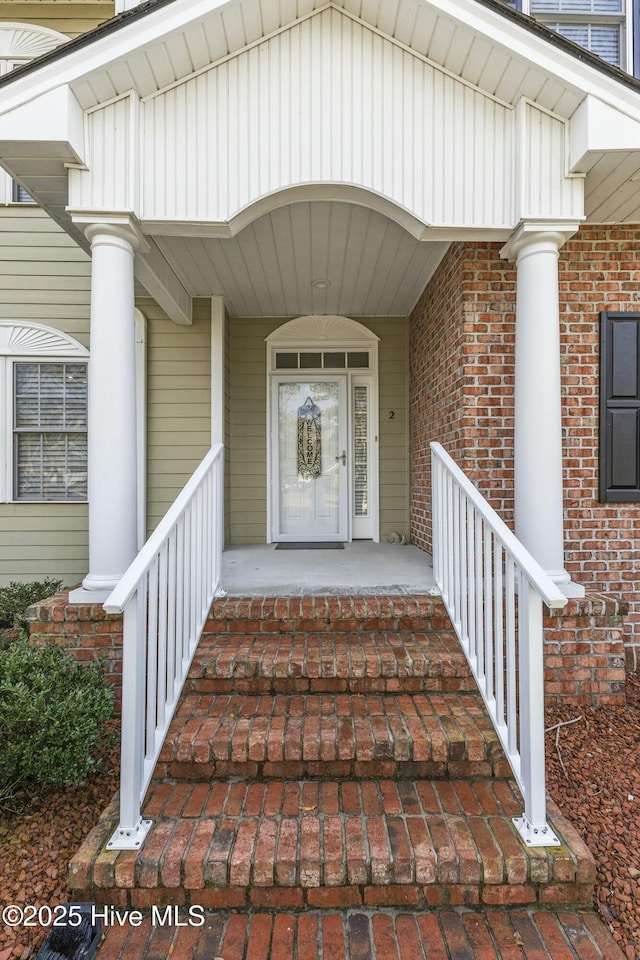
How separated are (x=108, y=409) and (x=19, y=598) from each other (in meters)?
1.93

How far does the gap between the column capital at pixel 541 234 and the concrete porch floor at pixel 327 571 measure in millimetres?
2098

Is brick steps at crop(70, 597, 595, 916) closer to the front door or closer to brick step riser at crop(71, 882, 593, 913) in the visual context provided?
brick step riser at crop(71, 882, 593, 913)

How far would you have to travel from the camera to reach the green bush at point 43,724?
6.37 feet

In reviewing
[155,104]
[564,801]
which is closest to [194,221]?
[155,104]

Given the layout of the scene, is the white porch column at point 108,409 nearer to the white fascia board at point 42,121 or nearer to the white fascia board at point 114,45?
the white fascia board at point 42,121

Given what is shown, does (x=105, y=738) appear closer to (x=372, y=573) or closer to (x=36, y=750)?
(x=36, y=750)

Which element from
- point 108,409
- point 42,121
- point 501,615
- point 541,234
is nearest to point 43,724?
point 108,409

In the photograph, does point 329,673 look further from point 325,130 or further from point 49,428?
point 49,428

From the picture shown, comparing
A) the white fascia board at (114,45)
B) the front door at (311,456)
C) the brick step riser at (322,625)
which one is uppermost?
the white fascia board at (114,45)

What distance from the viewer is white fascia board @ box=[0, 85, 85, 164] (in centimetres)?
242

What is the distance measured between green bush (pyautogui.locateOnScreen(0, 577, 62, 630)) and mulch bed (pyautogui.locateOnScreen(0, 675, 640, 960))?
5.32ft

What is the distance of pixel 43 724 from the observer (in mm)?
1973

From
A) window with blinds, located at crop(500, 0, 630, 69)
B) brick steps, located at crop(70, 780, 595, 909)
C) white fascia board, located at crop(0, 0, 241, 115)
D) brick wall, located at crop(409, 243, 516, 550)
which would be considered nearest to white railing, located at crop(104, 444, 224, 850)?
brick steps, located at crop(70, 780, 595, 909)

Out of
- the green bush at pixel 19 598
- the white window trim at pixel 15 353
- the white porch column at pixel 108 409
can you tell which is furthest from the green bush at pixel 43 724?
the white window trim at pixel 15 353
